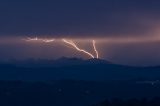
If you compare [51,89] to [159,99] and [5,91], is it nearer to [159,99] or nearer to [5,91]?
[5,91]

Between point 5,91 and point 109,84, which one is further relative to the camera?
point 109,84

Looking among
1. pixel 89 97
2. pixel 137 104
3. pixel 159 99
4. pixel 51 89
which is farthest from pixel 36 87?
pixel 137 104

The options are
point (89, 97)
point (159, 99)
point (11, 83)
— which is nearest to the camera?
point (159, 99)

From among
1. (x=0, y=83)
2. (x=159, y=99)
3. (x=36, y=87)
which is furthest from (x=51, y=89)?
(x=159, y=99)

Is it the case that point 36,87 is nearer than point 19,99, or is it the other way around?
point 19,99

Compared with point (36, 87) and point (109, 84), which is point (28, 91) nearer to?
point (36, 87)

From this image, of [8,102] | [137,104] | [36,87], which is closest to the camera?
[137,104]

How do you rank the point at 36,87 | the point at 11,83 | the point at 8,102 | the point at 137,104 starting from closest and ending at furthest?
1. the point at 137,104
2. the point at 8,102
3. the point at 36,87
4. the point at 11,83

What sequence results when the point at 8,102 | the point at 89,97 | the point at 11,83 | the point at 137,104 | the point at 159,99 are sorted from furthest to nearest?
the point at 11,83 → the point at 89,97 → the point at 8,102 → the point at 159,99 → the point at 137,104
